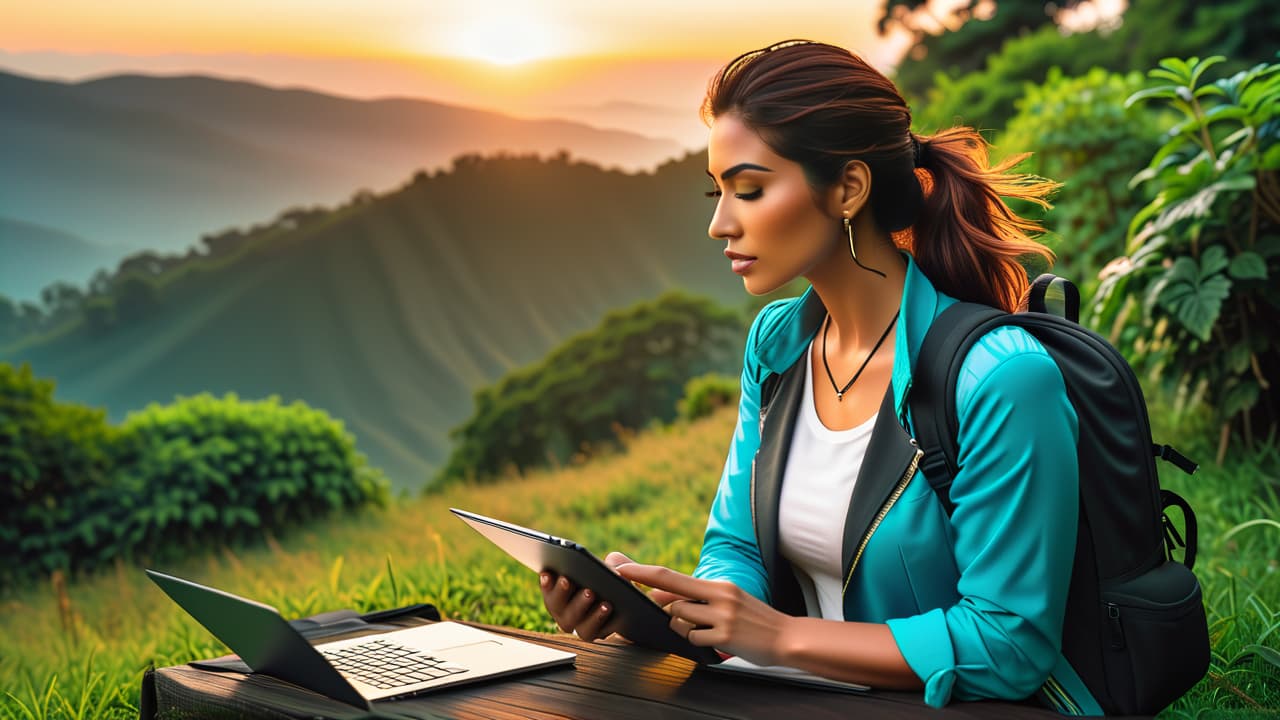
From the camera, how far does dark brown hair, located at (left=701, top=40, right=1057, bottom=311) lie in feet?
6.31

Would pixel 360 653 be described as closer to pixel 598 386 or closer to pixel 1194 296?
pixel 1194 296

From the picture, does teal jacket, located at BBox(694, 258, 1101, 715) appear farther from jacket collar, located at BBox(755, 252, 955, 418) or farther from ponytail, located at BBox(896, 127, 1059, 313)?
ponytail, located at BBox(896, 127, 1059, 313)

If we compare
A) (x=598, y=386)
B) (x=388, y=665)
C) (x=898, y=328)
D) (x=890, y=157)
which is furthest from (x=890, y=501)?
(x=598, y=386)

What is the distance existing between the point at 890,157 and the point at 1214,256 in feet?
9.27

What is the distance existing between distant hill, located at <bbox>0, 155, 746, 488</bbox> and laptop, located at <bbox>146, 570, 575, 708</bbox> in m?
19.1

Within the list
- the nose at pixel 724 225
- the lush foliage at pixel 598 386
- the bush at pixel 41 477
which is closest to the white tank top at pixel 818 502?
the nose at pixel 724 225

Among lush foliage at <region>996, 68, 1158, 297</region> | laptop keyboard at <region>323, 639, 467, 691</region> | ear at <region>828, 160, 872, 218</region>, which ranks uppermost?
lush foliage at <region>996, 68, 1158, 297</region>

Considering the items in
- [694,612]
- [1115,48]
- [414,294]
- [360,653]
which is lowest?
[360,653]

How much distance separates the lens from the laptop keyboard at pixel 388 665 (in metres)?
1.71

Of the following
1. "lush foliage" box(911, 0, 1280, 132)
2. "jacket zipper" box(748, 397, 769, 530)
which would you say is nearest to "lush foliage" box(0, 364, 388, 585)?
"lush foliage" box(911, 0, 1280, 132)

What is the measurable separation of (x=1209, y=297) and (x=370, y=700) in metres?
3.67

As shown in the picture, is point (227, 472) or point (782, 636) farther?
point (227, 472)

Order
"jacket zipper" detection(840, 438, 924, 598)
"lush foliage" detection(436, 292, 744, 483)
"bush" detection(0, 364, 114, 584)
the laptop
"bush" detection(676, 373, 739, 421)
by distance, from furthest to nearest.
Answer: "lush foliage" detection(436, 292, 744, 483)
"bush" detection(676, 373, 739, 421)
"bush" detection(0, 364, 114, 584)
"jacket zipper" detection(840, 438, 924, 598)
the laptop

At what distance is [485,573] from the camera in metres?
4.49
